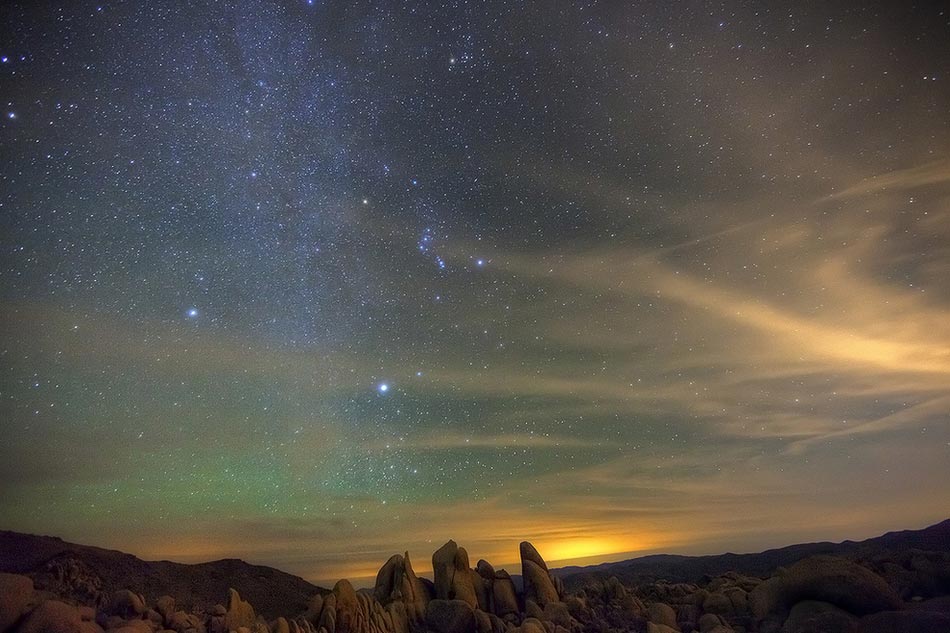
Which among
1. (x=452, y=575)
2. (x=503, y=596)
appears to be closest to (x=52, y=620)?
(x=452, y=575)

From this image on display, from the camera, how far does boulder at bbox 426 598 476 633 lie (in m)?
45.3

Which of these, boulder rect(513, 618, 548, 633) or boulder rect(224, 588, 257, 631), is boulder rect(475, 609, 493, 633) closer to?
boulder rect(513, 618, 548, 633)

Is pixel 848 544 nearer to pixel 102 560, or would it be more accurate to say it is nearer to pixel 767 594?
pixel 767 594

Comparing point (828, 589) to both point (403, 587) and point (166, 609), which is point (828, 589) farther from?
point (166, 609)

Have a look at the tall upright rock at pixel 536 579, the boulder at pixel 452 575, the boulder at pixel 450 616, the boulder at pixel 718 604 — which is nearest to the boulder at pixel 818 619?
the boulder at pixel 718 604

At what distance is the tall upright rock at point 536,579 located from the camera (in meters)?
50.8

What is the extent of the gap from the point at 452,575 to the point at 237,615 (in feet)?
60.2

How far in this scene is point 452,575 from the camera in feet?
170

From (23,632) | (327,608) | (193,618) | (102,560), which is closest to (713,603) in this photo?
(327,608)

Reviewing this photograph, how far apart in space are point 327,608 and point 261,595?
6890 centimetres

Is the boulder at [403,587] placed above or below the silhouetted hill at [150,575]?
above

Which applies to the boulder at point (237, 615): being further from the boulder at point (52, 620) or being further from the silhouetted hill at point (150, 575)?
the silhouetted hill at point (150, 575)

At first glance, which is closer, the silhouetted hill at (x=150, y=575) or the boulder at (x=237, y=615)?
the boulder at (x=237, y=615)

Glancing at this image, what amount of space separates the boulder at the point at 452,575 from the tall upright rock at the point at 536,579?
→ 500cm
